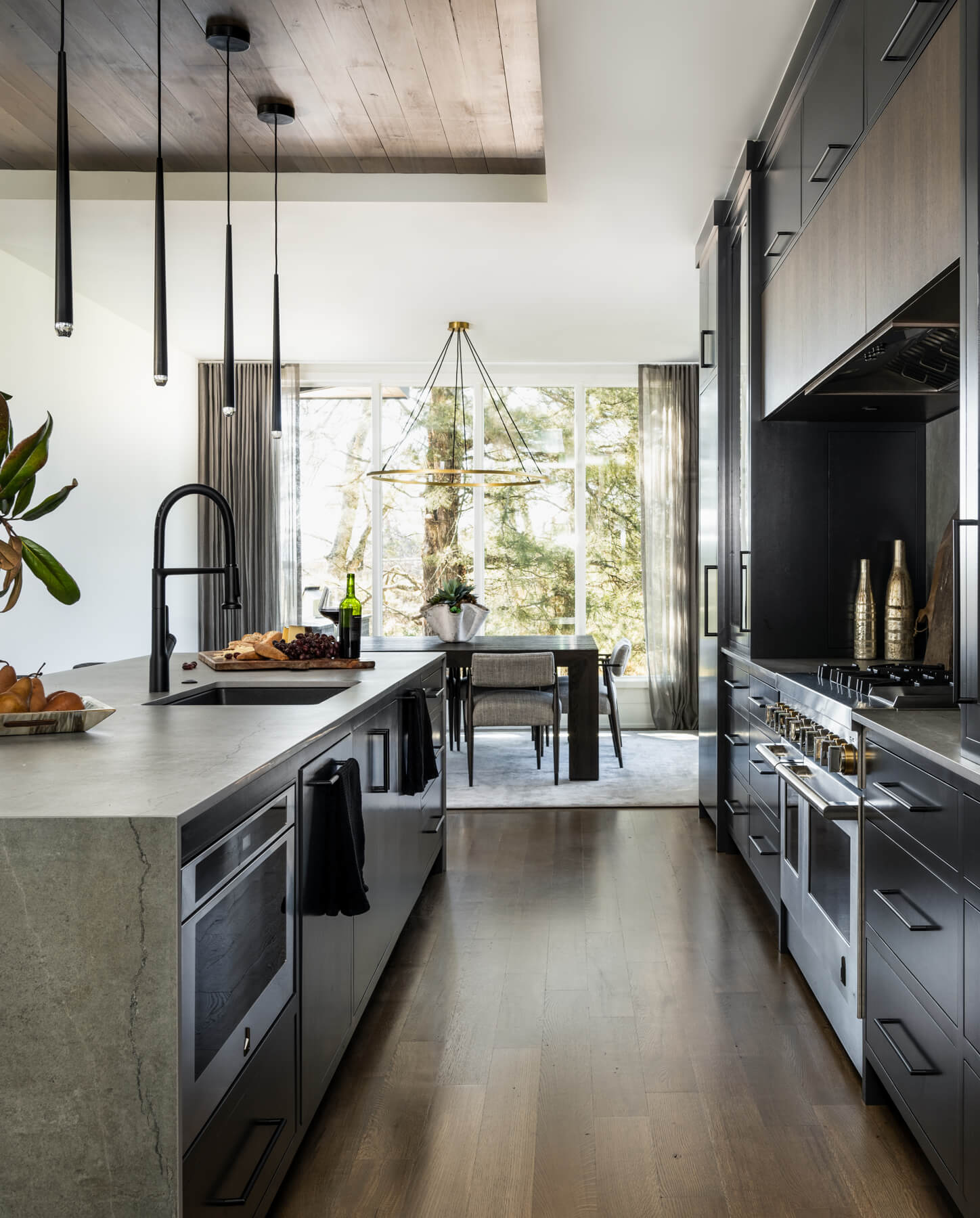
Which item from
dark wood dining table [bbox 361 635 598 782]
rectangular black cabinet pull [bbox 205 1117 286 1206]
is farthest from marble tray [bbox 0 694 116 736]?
dark wood dining table [bbox 361 635 598 782]

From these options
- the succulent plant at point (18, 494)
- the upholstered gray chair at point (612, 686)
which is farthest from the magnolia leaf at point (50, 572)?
the upholstered gray chair at point (612, 686)

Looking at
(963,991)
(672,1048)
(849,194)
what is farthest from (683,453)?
(963,991)

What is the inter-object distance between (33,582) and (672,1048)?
4.16 meters

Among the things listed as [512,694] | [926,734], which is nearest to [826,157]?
[926,734]

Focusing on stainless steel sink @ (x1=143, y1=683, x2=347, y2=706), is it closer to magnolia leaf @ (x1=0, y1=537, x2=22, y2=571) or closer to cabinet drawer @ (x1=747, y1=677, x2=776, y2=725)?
magnolia leaf @ (x1=0, y1=537, x2=22, y2=571)

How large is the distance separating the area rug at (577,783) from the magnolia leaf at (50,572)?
11.1 ft

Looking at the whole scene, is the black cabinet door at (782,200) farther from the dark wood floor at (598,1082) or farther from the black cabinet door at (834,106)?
the dark wood floor at (598,1082)

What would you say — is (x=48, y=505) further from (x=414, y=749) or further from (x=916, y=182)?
(x=916, y=182)

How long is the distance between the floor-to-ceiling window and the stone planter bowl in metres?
1.56

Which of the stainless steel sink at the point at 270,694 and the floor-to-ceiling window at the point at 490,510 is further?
the floor-to-ceiling window at the point at 490,510

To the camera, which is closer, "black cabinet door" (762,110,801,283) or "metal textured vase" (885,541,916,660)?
"black cabinet door" (762,110,801,283)

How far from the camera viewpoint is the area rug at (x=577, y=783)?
5.03m

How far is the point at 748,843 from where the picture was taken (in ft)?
11.5

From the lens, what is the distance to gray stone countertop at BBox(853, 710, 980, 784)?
1580mm
